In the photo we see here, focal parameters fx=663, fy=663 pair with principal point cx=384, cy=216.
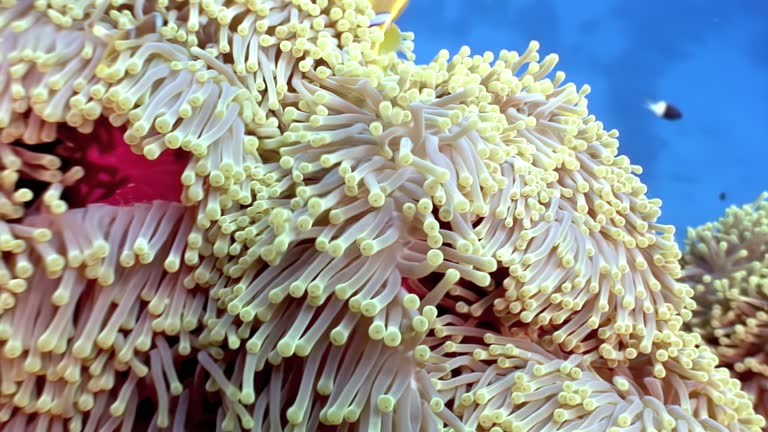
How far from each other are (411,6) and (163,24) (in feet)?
9.13

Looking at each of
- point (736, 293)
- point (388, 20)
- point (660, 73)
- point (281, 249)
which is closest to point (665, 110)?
point (660, 73)

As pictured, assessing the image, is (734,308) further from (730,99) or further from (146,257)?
(730,99)

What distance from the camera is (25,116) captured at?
2.47ft

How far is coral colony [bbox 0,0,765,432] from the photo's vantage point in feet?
2.41

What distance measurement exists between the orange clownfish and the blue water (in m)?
2.15

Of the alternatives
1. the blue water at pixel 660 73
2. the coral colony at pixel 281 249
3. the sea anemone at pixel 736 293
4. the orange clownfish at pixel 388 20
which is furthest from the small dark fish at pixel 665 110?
the coral colony at pixel 281 249

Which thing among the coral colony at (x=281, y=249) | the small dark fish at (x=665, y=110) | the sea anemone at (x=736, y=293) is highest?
the small dark fish at (x=665, y=110)

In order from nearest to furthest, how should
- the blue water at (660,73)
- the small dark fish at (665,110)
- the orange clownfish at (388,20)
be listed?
the orange clownfish at (388,20) < the small dark fish at (665,110) < the blue water at (660,73)

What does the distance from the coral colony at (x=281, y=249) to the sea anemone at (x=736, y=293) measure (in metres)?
0.28

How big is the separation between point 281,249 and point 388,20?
572mm

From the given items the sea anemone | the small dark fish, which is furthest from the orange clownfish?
the small dark fish

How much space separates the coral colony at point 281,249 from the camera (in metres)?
0.74

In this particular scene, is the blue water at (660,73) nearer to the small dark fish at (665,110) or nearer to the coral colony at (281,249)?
the small dark fish at (665,110)

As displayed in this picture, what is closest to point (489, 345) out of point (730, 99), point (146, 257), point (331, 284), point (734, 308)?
point (331, 284)
